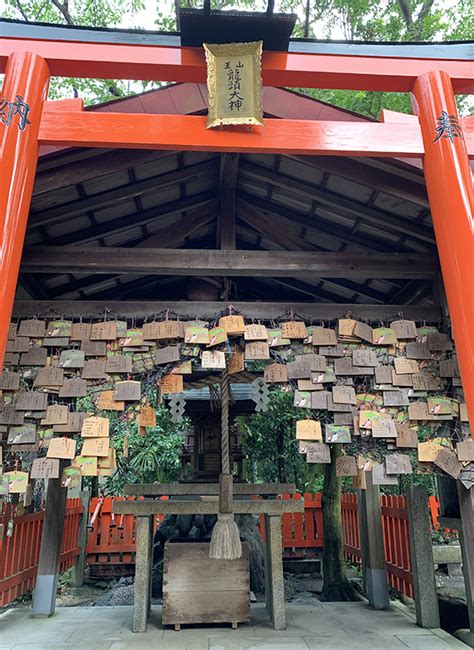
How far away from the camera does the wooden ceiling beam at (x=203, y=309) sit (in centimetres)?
428

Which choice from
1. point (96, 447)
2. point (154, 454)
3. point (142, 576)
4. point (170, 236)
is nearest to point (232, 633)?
point (142, 576)

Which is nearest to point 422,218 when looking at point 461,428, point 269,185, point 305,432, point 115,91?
point 269,185

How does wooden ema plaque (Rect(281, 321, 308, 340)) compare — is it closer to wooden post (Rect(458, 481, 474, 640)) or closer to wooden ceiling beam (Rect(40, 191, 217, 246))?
wooden ceiling beam (Rect(40, 191, 217, 246))

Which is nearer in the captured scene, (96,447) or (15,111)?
(15,111)

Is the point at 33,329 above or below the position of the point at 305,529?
above

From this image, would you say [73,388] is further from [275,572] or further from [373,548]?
[373,548]

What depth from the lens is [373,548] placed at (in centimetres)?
578

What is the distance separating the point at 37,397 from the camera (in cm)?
395

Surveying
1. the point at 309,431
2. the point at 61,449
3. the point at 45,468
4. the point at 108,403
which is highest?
the point at 108,403

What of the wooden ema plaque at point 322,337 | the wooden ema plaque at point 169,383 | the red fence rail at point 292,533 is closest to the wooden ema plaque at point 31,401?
the wooden ema plaque at point 169,383

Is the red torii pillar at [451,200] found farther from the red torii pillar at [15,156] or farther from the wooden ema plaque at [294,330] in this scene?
the red torii pillar at [15,156]

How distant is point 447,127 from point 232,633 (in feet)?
14.5

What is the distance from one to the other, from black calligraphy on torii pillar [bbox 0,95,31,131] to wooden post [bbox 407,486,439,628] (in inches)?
182

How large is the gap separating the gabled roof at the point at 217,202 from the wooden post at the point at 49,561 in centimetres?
231
